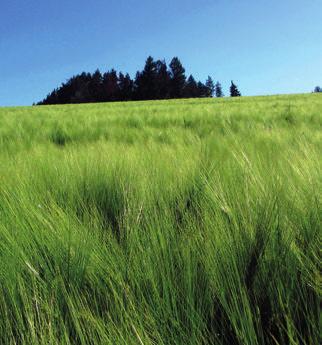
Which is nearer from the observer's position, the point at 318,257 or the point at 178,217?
the point at 318,257

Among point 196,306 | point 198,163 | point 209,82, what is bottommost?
point 196,306

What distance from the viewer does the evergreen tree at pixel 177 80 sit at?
48.1 metres

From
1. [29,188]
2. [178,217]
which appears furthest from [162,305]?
[29,188]

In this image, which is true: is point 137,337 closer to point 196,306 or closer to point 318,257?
point 196,306

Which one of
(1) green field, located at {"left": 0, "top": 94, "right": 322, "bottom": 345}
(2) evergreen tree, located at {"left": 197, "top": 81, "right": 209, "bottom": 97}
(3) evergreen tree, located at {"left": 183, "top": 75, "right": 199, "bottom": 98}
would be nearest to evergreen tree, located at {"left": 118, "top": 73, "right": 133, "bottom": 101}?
(3) evergreen tree, located at {"left": 183, "top": 75, "right": 199, "bottom": 98}

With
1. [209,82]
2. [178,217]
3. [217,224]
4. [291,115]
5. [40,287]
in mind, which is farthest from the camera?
[209,82]

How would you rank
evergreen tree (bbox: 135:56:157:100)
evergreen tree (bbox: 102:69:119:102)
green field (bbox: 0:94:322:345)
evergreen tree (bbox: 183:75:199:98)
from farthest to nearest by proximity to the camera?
evergreen tree (bbox: 102:69:119:102) → evergreen tree (bbox: 183:75:199:98) → evergreen tree (bbox: 135:56:157:100) → green field (bbox: 0:94:322:345)

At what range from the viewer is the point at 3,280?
540 mm

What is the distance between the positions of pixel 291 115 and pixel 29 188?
3950 mm

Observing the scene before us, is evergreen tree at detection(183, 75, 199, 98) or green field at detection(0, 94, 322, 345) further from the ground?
evergreen tree at detection(183, 75, 199, 98)

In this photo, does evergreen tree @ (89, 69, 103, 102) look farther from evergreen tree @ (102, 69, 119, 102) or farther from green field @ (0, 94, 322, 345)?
green field @ (0, 94, 322, 345)

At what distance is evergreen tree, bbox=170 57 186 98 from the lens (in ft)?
158

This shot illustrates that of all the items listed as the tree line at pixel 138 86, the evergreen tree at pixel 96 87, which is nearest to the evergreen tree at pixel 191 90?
the tree line at pixel 138 86

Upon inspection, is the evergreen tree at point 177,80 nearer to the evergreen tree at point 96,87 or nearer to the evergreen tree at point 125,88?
the evergreen tree at point 125,88
